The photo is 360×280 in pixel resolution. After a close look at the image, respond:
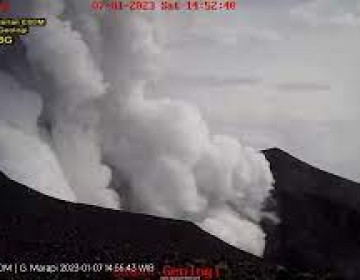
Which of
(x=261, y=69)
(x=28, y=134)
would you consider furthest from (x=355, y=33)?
(x=28, y=134)

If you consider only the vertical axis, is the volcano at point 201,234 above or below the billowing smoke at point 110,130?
below

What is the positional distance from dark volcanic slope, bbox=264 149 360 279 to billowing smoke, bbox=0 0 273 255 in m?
0.18

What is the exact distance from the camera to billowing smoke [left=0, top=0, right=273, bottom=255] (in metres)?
6.14

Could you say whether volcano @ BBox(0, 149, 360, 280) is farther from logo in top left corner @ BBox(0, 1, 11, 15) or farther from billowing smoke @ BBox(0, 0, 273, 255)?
logo in top left corner @ BBox(0, 1, 11, 15)

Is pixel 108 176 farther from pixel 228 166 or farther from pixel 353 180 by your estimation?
pixel 353 180

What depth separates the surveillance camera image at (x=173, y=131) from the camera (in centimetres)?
605

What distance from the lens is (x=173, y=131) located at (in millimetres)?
6270

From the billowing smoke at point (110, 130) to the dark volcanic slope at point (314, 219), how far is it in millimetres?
178

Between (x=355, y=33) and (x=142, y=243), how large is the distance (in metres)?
2.53

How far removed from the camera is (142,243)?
6.14 metres
